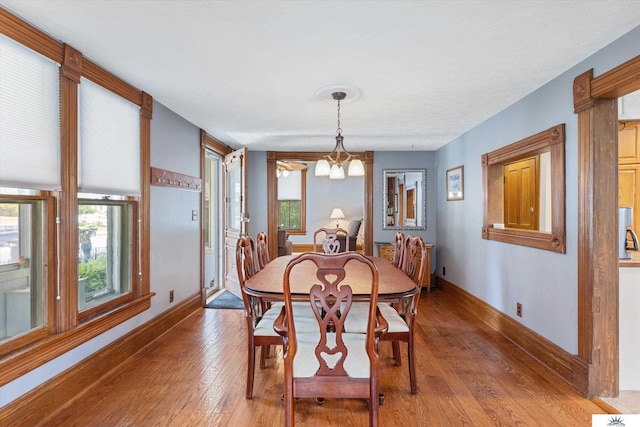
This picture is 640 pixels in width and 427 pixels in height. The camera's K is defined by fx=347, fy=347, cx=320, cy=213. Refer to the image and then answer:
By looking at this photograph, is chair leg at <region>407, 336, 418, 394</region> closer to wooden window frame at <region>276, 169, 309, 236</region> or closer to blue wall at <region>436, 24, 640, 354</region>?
blue wall at <region>436, 24, 640, 354</region>

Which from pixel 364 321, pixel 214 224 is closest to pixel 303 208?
pixel 214 224

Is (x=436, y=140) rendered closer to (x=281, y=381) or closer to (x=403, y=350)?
(x=403, y=350)

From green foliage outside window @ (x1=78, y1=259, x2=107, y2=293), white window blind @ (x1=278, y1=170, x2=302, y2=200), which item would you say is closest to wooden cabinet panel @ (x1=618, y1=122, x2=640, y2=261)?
green foliage outside window @ (x1=78, y1=259, x2=107, y2=293)

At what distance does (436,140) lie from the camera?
4.94 metres

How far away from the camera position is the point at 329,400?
2.23 meters

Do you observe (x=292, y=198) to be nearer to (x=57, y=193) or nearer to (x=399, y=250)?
(x=399, y=250)

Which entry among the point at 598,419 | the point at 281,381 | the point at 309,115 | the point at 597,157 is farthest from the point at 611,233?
the point at 309,115

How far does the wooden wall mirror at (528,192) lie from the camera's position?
104 inches

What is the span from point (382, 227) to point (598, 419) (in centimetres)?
396

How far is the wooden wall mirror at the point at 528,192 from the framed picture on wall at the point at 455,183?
1.80ft

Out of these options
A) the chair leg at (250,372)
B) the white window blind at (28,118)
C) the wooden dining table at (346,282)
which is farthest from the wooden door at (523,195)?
the white window blind at (28,118)

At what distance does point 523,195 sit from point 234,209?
157 inches

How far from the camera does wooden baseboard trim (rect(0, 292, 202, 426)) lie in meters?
1.87

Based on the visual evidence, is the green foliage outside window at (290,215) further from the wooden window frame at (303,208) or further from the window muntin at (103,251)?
the window muntin at (103,251)
